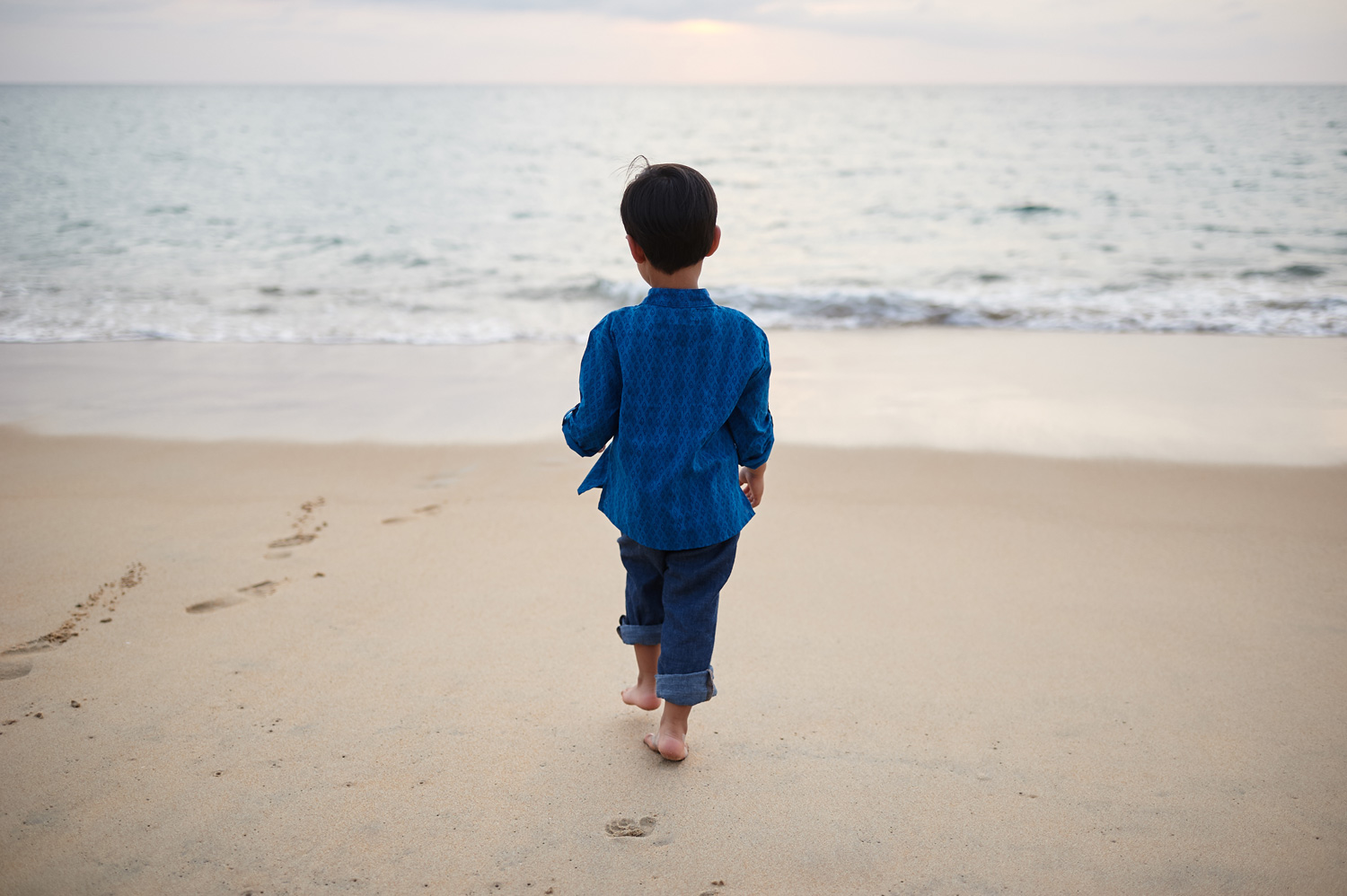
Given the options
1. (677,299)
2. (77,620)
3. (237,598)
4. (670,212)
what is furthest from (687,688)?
(77,620)

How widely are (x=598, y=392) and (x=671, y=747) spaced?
2.69ft

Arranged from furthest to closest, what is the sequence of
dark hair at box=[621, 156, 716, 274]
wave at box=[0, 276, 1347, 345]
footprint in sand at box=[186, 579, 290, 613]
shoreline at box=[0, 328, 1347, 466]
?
wave at box=[0, 276, 1347, 345] < shoreline at box=[0, 328, 1347, 466] < footprint in sand at box=[186, 579, 290, 613] < dark hair at box=[621, 156, 716, 274]

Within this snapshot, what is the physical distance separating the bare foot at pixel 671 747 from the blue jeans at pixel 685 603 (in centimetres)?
10

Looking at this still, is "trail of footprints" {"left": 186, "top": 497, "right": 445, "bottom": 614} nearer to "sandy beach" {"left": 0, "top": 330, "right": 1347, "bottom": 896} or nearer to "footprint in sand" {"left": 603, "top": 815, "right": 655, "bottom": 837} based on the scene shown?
"sandy beach" {"left": 0, "top": 330, "right": 1347, "bottom": 896}

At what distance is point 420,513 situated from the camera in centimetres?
312

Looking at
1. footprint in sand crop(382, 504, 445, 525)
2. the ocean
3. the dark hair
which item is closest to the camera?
the dark hair

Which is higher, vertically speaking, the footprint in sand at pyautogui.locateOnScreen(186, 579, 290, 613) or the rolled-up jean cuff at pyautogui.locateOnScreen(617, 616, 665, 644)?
the rolled-up jean cuff at pyautogui.locateOnScreen(617, 616, 665, 644)

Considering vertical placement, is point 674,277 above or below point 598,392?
above

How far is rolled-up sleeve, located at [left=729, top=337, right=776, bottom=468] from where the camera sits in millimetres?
1638

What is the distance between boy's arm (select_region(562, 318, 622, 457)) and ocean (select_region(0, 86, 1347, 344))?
1.15 feet

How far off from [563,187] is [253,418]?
1364 cm

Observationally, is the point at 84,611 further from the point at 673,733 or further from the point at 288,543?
the point at 673,733

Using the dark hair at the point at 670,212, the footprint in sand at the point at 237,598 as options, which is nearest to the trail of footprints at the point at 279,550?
the footprint in sand at the point at 237,598

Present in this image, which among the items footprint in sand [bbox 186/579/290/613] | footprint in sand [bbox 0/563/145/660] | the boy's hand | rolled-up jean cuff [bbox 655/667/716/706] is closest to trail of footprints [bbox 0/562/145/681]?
footprint in sand [bbox 0/563/145/660]
